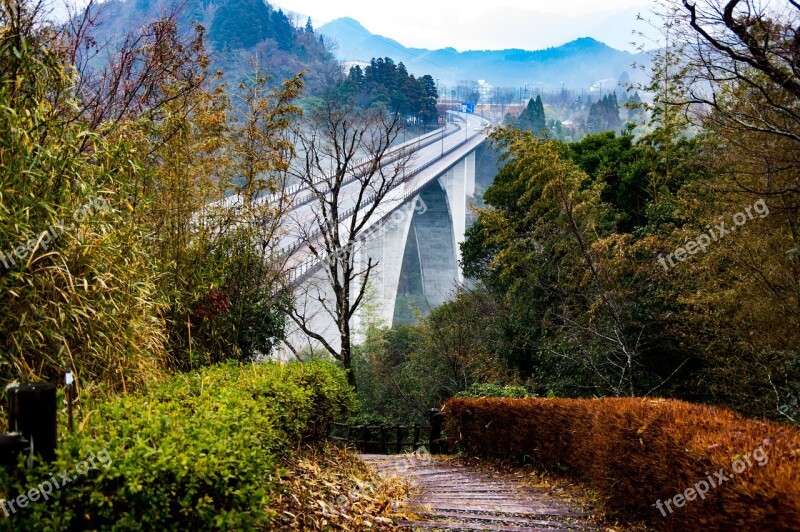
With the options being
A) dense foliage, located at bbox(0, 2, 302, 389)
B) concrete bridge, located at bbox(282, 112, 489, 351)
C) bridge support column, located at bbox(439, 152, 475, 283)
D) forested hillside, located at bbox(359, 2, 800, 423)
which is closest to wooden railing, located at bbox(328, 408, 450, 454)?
forested hillside, located at bbox(359, 2, 800, 423)

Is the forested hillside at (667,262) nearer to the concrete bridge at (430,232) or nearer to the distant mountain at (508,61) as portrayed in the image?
the concrete bridge at (430,232)

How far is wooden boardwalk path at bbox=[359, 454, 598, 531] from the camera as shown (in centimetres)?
379

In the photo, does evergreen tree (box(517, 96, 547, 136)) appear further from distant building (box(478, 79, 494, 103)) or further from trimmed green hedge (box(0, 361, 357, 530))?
trimmed green hedge (box(0, 361, 357, 530))

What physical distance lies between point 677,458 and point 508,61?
11249 centimetres

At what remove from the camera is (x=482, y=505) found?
4.45 metres

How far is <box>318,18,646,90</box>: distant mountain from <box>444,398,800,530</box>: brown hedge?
3209 inches

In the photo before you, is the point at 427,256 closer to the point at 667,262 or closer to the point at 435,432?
the point at 667,262

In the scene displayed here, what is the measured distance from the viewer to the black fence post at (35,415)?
1.84 m

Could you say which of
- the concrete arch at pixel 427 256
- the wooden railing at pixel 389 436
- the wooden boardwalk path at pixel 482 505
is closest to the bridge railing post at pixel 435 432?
the wooden railing at pixel 389 436

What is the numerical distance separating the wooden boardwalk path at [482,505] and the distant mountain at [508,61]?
8086cm

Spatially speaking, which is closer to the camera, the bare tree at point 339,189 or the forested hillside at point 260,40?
Result: the bare tree at point 339,189

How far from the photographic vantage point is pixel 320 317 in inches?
787

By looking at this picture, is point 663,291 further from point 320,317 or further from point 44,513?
point 320,317

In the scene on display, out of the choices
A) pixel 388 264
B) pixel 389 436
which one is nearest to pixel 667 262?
pixel 389 436
